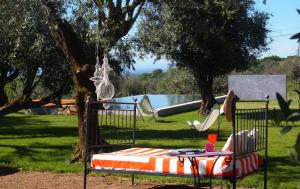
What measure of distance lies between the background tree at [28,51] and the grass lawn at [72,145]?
1.27m

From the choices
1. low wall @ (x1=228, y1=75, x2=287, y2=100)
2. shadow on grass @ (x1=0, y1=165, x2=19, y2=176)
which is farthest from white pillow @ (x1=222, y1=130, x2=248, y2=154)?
low wall @ (x1=228, y1=75, x2=287, y2=100)

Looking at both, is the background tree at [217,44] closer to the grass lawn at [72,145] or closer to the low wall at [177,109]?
the low wall at [177,109]

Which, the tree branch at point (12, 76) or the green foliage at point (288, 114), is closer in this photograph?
the green foliage at point (288, 114)

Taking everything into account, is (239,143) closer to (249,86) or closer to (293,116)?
(293,116)

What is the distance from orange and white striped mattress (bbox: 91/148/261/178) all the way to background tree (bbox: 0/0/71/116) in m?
3.83

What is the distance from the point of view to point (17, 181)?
26.8 ft

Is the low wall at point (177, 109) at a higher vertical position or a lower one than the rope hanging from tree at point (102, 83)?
lower

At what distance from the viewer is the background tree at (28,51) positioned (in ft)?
32.8

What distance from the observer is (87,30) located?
33.0ft

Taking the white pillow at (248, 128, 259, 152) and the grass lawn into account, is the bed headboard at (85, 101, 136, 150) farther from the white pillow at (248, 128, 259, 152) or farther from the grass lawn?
the white pillow at (248, 128, 259, 152)

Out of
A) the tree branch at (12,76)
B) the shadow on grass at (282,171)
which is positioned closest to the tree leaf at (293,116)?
the shadow on grass at (282,171)

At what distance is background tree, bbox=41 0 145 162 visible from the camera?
9.53m

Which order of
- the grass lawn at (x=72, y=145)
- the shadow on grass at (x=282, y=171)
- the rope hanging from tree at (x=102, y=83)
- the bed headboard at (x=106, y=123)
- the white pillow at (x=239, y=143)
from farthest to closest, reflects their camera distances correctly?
the rope hanging from tree at (x=102, y=83)
the grass lawn at (x=72, y=145)
the shadow on grass at (x=282, y=171)
the bed headboard at (x=106, y=123)
the white pillow at (x=239, y=143)

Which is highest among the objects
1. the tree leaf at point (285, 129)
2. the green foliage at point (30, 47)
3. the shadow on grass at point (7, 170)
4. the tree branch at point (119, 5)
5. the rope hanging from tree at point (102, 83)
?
the tree branch at point (119, 5)
